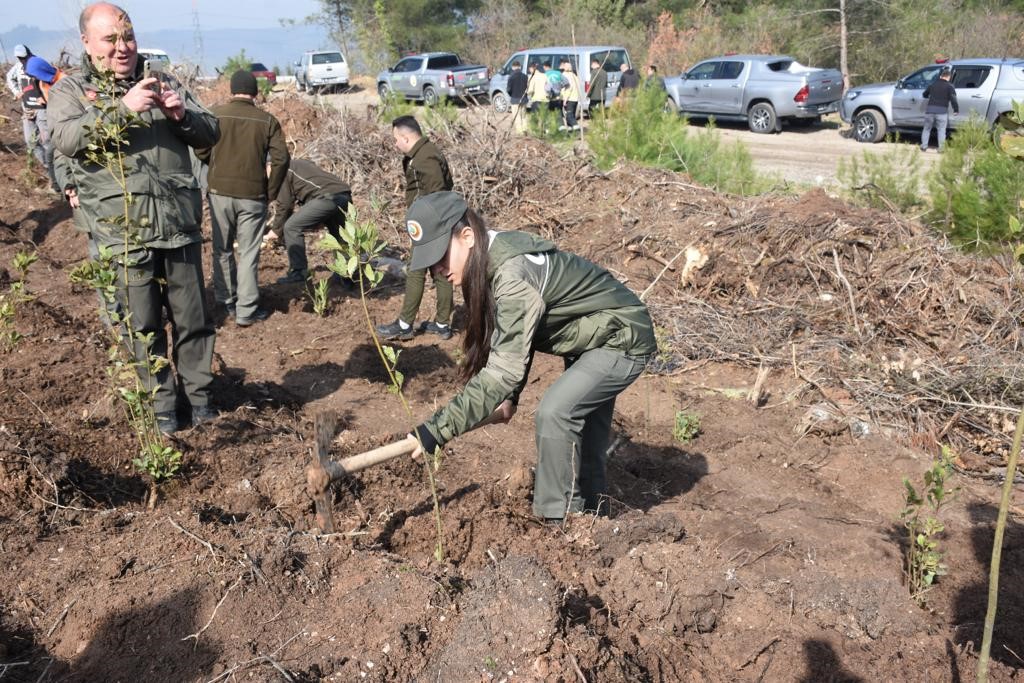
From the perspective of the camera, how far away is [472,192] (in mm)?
9203

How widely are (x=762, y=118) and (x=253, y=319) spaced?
1339 centimetres

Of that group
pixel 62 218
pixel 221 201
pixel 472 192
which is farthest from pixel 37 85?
pixel 472 192

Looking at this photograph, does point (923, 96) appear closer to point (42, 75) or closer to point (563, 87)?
point (563, 87)

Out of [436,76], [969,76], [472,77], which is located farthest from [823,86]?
[436,76]

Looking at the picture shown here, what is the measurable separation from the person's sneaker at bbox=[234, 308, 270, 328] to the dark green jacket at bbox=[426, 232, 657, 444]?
12.7 feet

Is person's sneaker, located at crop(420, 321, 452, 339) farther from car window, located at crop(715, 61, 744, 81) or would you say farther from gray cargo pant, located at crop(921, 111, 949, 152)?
car window, located at crop(715, 61, 744, 81)

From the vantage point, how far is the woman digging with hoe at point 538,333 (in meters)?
2.90

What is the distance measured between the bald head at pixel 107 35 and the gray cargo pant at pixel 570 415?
8.07ft

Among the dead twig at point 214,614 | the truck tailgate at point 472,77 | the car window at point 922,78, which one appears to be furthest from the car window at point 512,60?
the dead twig at point 214,614

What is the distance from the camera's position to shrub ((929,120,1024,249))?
6.64 metres

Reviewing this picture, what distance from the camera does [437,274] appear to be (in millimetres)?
4137

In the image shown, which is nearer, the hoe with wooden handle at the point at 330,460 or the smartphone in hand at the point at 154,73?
the hoe with wooden handle at the point at 330,460

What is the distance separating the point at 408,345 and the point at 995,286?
14.1 ft

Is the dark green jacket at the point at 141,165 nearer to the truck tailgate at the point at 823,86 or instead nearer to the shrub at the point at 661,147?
the shrub at the point at 661,147
